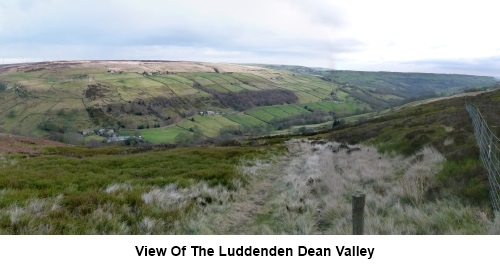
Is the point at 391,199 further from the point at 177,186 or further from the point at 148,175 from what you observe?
the point at 148,175

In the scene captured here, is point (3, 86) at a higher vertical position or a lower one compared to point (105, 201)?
higher

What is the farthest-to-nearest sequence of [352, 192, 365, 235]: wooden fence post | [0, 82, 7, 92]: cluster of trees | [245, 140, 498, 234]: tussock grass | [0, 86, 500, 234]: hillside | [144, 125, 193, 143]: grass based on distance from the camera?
1. [0, 82, 7, 92]: cluster of trees
2. [144, 125, 193, 143]: grass
3. [0, 86, 500, 234]: hillside
4. [245, 140, 498, 234]: tussock grass
5. [352, 192, 365, 235]: wooden fence post

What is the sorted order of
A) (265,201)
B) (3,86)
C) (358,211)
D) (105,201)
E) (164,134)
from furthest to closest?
(3,86) → (164,134) → (265,201) → (105,201) → (358,211)

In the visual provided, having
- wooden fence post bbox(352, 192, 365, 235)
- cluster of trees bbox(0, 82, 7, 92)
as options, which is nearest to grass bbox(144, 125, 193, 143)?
cluster of trees bbox(0, 82, 7, 92)

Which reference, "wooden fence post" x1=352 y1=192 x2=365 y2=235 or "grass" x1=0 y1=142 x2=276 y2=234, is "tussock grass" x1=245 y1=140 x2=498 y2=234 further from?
"grass" x1=0 y1=142 x2=276 y2=234

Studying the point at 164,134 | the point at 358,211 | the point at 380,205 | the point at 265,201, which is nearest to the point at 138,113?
the point at 164,134

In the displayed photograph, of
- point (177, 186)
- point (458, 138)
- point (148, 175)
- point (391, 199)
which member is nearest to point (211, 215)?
point (177, 186)

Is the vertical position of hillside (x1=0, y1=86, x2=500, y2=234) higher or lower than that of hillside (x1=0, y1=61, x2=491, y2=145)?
higher

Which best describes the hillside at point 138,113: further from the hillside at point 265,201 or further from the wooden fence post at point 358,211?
the wooden fence post at point 358,211

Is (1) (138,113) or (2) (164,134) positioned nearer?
(2) (164,134)

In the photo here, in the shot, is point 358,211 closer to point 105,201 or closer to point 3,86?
point 105,201

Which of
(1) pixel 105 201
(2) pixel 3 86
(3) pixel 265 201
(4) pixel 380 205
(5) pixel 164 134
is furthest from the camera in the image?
(2) pixel 3 86

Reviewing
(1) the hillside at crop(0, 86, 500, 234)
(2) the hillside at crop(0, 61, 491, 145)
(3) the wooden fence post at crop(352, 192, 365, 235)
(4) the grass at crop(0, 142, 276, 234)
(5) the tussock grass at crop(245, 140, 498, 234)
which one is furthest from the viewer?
(2) the hillside at crop(0, 61, 491, 145)

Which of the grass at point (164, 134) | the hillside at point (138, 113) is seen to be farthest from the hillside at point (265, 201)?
the hillside at point (138, 113)
